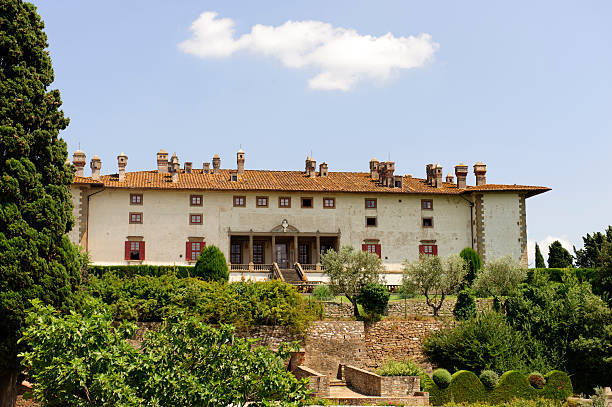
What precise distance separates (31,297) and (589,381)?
20898mm

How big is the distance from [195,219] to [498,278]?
18.7m

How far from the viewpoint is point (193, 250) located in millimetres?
42719

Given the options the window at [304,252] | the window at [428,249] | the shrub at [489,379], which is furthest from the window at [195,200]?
the shrub at [489,379]

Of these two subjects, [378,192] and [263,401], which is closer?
[263,401]

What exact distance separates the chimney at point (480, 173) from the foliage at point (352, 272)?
1704 cm

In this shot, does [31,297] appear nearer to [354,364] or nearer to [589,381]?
[354,364]

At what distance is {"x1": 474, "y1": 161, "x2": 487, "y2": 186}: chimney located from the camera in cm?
4709

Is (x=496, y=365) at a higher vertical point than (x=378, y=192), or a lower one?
lower

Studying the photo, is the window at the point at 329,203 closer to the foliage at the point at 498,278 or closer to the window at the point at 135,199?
the window at the point at 135,199

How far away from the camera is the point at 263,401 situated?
1348 cm

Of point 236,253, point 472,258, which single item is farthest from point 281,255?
point 472,258

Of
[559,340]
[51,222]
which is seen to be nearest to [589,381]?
[559,340]

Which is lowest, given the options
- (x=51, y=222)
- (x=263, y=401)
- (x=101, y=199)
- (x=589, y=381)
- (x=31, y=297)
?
(x=589, y=381)

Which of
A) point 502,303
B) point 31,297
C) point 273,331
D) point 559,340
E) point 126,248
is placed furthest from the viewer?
point 126,248
